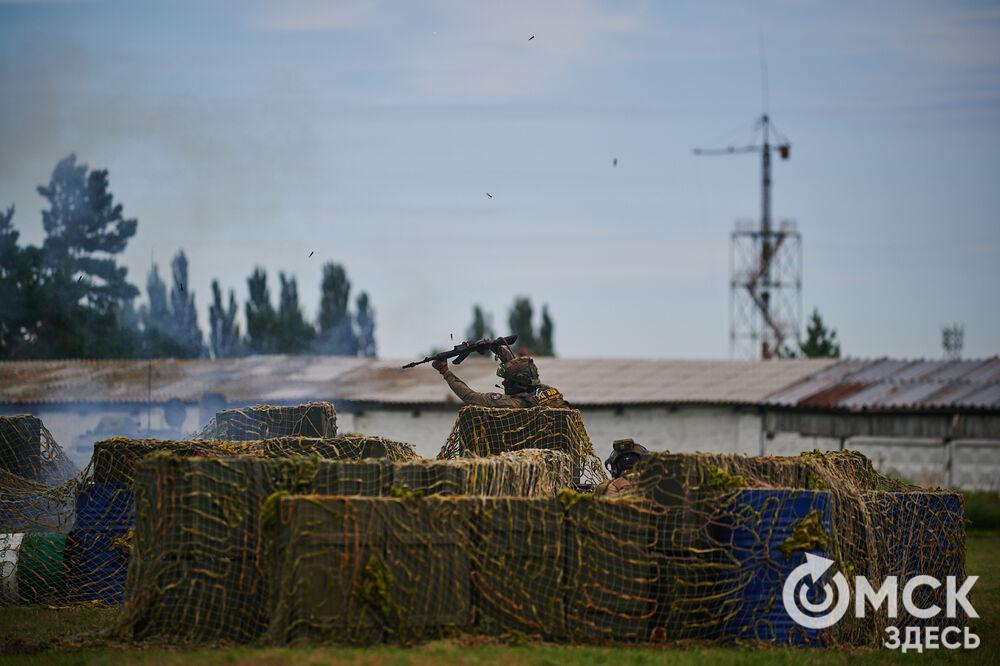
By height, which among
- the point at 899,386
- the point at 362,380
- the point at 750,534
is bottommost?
the point at 750,534

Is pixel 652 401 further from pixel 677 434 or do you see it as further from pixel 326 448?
pixel 326 448

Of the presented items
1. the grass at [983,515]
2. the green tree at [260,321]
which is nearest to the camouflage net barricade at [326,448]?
the grass at [983,515]

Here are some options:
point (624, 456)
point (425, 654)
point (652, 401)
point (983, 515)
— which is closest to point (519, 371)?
point (624, 456)

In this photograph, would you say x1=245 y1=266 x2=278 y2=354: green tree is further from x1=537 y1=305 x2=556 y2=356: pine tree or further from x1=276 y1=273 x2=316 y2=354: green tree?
x1=537 y1=305 x2=556 y2=356: pine tree

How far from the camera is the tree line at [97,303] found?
39.9 meters

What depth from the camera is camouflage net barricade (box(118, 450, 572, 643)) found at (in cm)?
996

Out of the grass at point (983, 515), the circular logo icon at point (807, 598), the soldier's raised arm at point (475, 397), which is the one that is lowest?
the grass at point (983, 515)

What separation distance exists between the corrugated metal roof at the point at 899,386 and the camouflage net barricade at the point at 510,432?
20.5 metres

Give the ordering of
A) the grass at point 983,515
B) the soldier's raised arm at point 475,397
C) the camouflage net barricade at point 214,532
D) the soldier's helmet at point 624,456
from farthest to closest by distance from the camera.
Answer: the grass at point 983,515 < the soldier's raised arm at point 475,397 < the soldier's helmet at point 624,456 < the camouflage net barricade at point 214,532

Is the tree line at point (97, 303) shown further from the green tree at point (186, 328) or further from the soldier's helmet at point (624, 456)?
the soldier's helmet at point (624, 456)

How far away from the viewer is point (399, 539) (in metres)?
9.73

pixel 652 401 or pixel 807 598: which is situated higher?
pixel 652 401

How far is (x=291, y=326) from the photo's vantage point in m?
60.7

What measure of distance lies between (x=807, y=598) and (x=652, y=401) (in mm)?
25083
